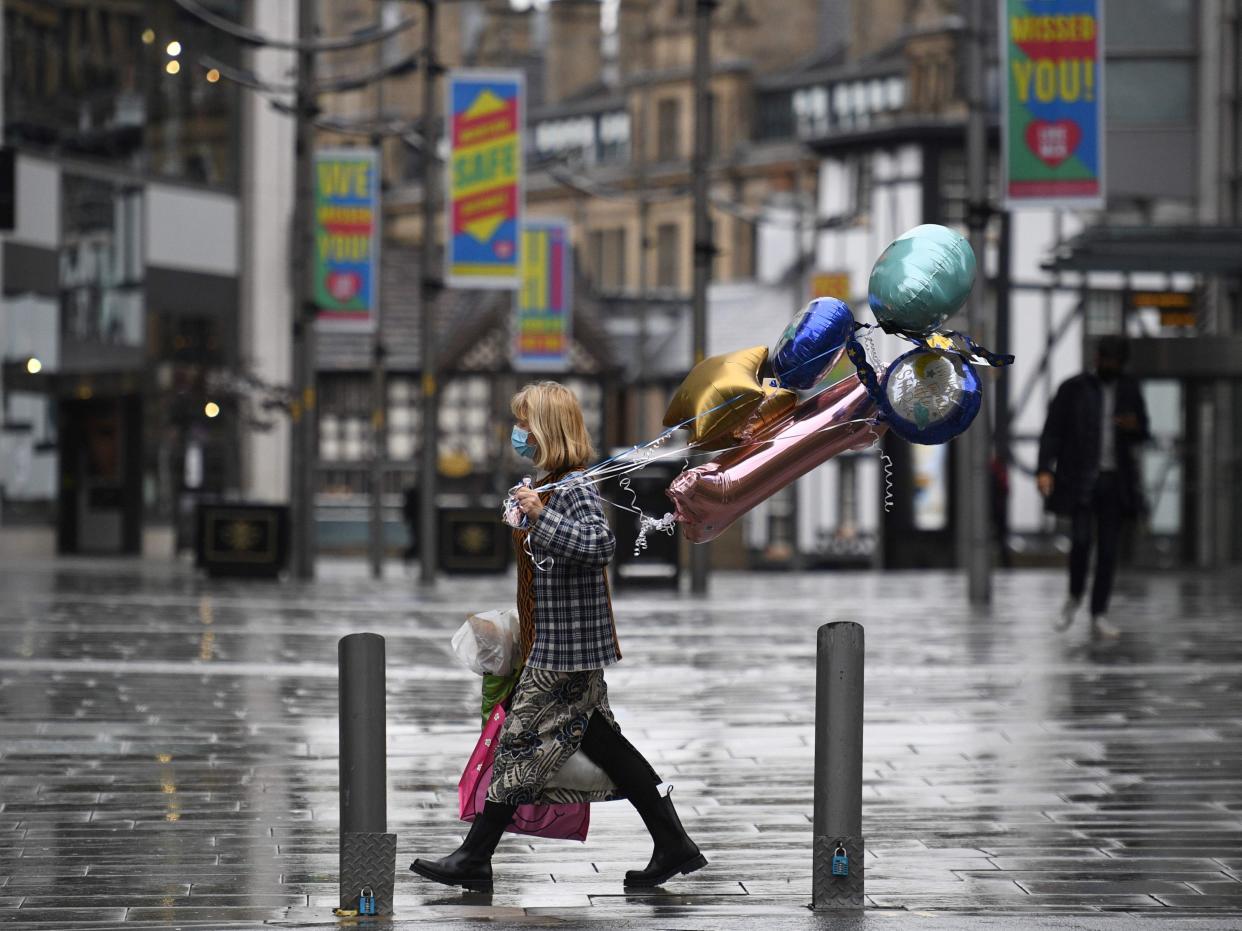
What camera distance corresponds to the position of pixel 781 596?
2311cm

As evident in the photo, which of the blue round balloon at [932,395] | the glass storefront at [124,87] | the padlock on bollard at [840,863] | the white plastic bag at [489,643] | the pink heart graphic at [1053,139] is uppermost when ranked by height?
the glass storefront at [124,87]

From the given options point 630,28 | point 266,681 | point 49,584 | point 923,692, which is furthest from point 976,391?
point 630,28

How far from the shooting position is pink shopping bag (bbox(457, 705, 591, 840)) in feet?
23.4

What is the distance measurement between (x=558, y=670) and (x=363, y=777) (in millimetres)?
760

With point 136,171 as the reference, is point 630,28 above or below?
above

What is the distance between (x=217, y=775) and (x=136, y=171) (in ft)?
89.0

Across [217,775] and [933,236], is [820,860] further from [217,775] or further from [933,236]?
[217,775]

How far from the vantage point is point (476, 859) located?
22.8 feet

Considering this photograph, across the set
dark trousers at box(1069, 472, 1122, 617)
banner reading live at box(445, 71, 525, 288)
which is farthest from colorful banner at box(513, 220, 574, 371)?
dark trousers at box(1069, 472, 1122, 617)

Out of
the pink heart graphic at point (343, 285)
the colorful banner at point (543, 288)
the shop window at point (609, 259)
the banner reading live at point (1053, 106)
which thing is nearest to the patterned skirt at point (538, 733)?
the banner reading live at point (1053, 106)

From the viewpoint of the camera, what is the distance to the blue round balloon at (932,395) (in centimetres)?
642

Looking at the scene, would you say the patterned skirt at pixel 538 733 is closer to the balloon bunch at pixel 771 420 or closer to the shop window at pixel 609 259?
the balloon bunch at pixel 771 420

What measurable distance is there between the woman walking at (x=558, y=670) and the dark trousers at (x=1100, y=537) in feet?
30.1

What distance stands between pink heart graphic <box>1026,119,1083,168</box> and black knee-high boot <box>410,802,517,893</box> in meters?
14.7
